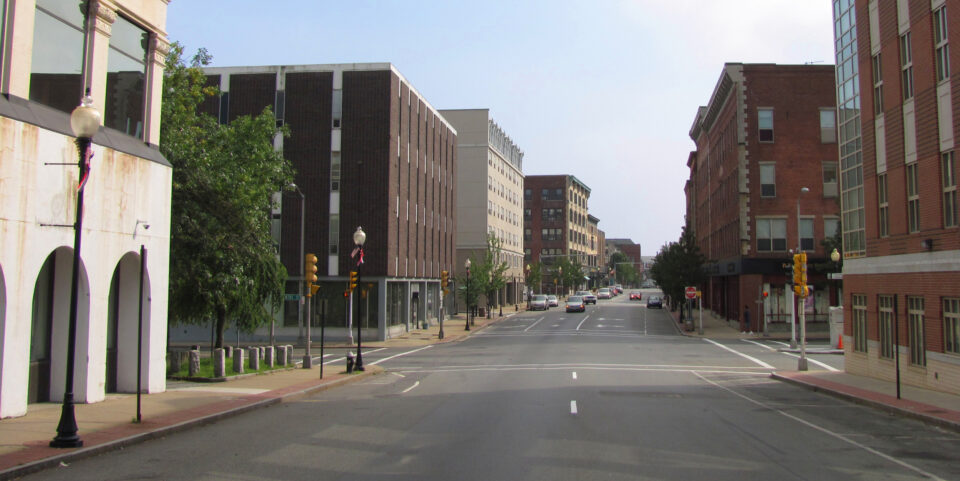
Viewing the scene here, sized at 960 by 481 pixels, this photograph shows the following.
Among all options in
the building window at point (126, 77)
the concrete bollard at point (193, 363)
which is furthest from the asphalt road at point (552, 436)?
the building window at point (126, 77)

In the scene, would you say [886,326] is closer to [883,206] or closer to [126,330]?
[883,206]

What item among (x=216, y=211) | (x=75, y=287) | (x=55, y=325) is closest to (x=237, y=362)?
(x=216, y=211)

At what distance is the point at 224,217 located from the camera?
24.4 m

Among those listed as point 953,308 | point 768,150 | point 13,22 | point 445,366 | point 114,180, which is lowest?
point 445,366

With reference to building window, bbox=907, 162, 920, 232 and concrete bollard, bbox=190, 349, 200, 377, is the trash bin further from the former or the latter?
concrete bollard, bbox=190, 349, 200, 377

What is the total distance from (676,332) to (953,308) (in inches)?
1216

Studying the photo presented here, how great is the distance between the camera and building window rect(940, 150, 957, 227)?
1795cm

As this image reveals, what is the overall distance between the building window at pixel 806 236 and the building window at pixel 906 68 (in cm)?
2617

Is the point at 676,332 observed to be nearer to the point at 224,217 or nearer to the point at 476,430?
the point at 224,217

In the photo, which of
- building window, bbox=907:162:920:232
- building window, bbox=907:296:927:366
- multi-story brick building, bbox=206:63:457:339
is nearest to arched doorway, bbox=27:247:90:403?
building window, bbox=907:296:927:366

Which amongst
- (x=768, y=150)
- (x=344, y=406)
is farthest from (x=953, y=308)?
(x=768, y=150)

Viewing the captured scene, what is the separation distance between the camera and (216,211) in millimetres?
24172

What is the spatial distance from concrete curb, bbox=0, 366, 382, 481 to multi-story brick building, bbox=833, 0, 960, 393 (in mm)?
14352

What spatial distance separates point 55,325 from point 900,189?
70.6 feet
